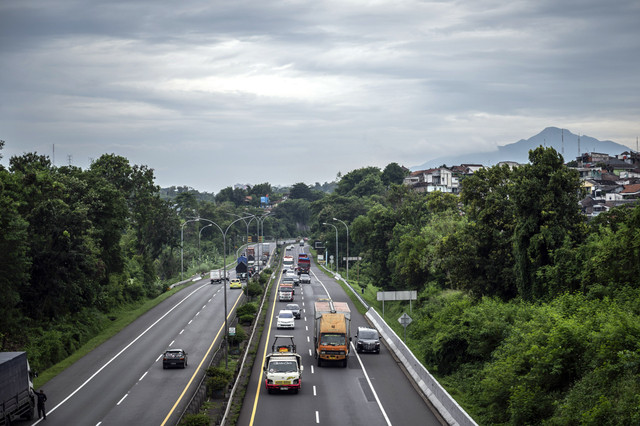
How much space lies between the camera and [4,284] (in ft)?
149

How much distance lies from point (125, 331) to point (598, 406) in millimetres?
43573

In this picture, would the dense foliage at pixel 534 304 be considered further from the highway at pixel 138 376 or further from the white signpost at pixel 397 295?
the highway at pixel 138 376

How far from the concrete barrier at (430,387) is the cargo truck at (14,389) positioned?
18763mm

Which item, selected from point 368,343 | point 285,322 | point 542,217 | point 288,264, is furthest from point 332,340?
point 288,264

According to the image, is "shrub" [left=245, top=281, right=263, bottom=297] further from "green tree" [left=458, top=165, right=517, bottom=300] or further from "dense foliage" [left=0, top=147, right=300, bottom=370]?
"green tree" [left=458, top=165, right=517, bottom=300]

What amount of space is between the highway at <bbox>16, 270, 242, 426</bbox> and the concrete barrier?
40.1 ft

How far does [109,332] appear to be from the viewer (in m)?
56.2

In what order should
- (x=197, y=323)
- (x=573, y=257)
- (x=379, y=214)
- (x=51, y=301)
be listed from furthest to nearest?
(x=379, y=214) < (x=197, y=323) < (x=51, y=301) < (x=573, y=257)

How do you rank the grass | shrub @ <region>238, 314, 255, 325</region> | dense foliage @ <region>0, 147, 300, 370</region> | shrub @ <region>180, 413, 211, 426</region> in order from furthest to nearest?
shrub @ <region>238, 314, 255, 325</region>
dense foliage @ <region>0, 147, 300, 370</region>
the grass
shrub @ <region>180, 413, 211, 426</region>

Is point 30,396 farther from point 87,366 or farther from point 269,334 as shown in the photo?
point 269,334

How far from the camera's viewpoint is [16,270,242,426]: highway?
3180 cm

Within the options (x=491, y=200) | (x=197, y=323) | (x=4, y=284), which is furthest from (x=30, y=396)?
(x=491, y=200)

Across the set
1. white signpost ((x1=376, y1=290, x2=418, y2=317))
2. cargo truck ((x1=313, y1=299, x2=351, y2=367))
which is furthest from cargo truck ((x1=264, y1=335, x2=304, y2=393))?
white signpost ((x1=376, y1=290, x2=418, y2=317))

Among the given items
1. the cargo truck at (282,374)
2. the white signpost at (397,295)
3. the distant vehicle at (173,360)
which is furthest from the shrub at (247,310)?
the cargo truck at (282,374)
